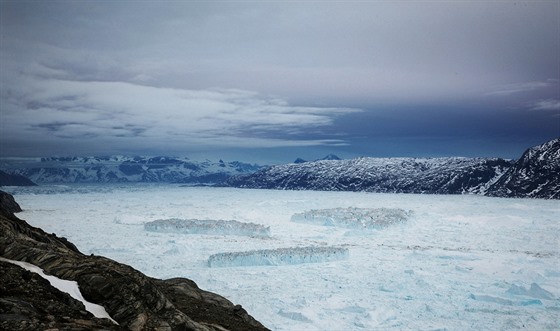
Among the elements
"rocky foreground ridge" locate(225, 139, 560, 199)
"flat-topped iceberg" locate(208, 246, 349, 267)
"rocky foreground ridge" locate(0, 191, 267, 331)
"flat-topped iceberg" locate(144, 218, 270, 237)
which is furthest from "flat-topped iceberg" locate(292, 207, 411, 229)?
"rocky foreground ridge" locate(225, 139, 560, 199)

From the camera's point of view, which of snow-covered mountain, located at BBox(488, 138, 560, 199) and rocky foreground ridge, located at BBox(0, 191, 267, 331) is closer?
rocky foreground ridge, located at BBox(0, 191, 267, 331)

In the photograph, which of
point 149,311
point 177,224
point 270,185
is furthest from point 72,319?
point 270,185

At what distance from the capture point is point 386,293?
17.5 metres

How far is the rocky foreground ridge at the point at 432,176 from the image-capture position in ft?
403

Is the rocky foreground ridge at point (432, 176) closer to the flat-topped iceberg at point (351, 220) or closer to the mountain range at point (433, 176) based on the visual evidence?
the mountain range at point (433, 176)

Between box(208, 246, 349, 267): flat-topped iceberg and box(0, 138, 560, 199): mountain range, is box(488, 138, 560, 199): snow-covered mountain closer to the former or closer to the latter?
box(0, 138, 560, 199): mountain range

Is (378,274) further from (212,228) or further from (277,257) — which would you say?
(212,228)

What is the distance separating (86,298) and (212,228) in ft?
89.1

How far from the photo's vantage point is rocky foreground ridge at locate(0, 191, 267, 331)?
17.4 feet

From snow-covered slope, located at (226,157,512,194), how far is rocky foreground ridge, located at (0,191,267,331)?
446ft

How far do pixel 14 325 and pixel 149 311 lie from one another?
247cm

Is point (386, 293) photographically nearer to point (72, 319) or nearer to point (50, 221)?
Result: point (72, 319)

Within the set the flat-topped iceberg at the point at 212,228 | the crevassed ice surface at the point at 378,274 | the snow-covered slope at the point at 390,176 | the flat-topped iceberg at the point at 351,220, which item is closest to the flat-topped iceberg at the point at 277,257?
the crevassed ice surface at the point at 378,274

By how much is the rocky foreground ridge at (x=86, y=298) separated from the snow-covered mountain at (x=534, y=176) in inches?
4718
